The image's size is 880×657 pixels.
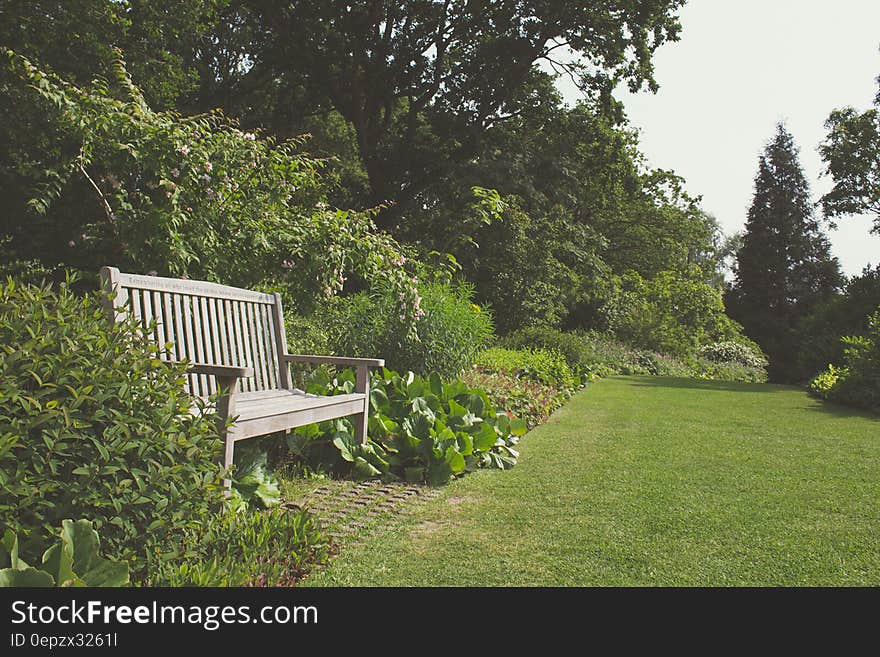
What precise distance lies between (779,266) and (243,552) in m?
34.5

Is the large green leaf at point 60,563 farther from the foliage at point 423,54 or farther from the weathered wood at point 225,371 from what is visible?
the foliage at point 423,54

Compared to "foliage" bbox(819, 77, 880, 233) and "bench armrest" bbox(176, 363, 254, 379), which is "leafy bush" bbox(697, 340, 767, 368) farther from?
"bench armrest" bbox(176, 363, 254, 379)

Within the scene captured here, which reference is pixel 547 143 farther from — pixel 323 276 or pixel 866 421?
pixel 323 276

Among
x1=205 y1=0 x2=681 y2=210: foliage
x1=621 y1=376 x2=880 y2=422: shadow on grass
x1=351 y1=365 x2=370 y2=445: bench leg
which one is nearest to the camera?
x1=351 y1=365 x2=370 y2=445: bench leg

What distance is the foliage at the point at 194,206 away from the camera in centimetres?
535

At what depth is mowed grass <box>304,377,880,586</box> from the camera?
2980 millimetres

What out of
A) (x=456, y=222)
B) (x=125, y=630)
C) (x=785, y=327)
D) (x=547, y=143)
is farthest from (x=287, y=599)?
(x=785, y=327)

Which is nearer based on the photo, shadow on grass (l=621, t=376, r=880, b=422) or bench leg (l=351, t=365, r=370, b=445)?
bench leg (l=351, t=365, r=370, b=445)

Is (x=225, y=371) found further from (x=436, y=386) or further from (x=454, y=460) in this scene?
(x=436, y=386)

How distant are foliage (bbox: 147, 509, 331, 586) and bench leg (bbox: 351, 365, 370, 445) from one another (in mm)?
1691

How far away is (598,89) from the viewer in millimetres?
15945

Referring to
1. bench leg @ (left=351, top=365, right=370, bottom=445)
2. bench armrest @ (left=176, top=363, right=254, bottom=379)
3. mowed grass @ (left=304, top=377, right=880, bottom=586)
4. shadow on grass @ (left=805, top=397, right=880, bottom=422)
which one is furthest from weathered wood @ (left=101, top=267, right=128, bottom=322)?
shadow on grass @ (left=805, top=397, right=880, bottom=422)

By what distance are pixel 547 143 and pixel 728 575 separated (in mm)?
14510

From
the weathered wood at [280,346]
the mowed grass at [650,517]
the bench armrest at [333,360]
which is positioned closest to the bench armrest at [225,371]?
the mowed grass at [650,517]
